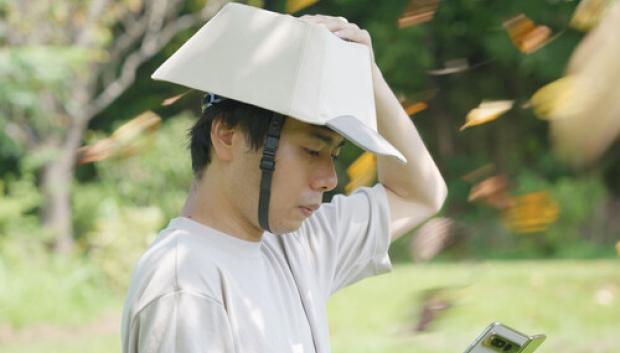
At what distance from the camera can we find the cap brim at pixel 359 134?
5.50 ft

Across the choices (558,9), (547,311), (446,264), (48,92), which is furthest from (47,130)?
(558,9)

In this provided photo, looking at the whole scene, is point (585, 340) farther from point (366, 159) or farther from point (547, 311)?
point (366, 159)

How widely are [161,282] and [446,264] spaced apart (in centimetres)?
914

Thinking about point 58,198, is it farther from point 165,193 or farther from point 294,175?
point 294,175

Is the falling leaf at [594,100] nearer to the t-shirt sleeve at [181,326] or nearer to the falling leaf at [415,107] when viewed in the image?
the t-shirt sleeve at [181,326]

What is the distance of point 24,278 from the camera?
9.04m

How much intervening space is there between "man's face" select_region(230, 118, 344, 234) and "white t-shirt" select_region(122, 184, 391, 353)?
0.24 feet

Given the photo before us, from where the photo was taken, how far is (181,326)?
1609 mm

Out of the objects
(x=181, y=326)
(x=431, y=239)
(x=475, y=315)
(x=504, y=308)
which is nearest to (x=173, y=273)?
(x=181, y=326)

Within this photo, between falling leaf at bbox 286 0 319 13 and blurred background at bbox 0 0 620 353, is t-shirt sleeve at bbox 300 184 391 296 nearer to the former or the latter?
falling leaf at bbox 286 0 319 13

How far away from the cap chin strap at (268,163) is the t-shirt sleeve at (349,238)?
0.98 ft

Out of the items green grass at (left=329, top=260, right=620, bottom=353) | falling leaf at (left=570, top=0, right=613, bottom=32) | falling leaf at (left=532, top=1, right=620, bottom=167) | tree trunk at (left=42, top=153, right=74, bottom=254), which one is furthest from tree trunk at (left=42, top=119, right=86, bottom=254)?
falling leaf at (left=532, top=1, right=620, bottom=167)

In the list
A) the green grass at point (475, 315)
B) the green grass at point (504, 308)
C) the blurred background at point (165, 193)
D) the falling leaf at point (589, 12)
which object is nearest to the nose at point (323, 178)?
the falling leaf at point (589, 12)

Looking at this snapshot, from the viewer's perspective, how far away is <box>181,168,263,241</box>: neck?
6.01 ft
